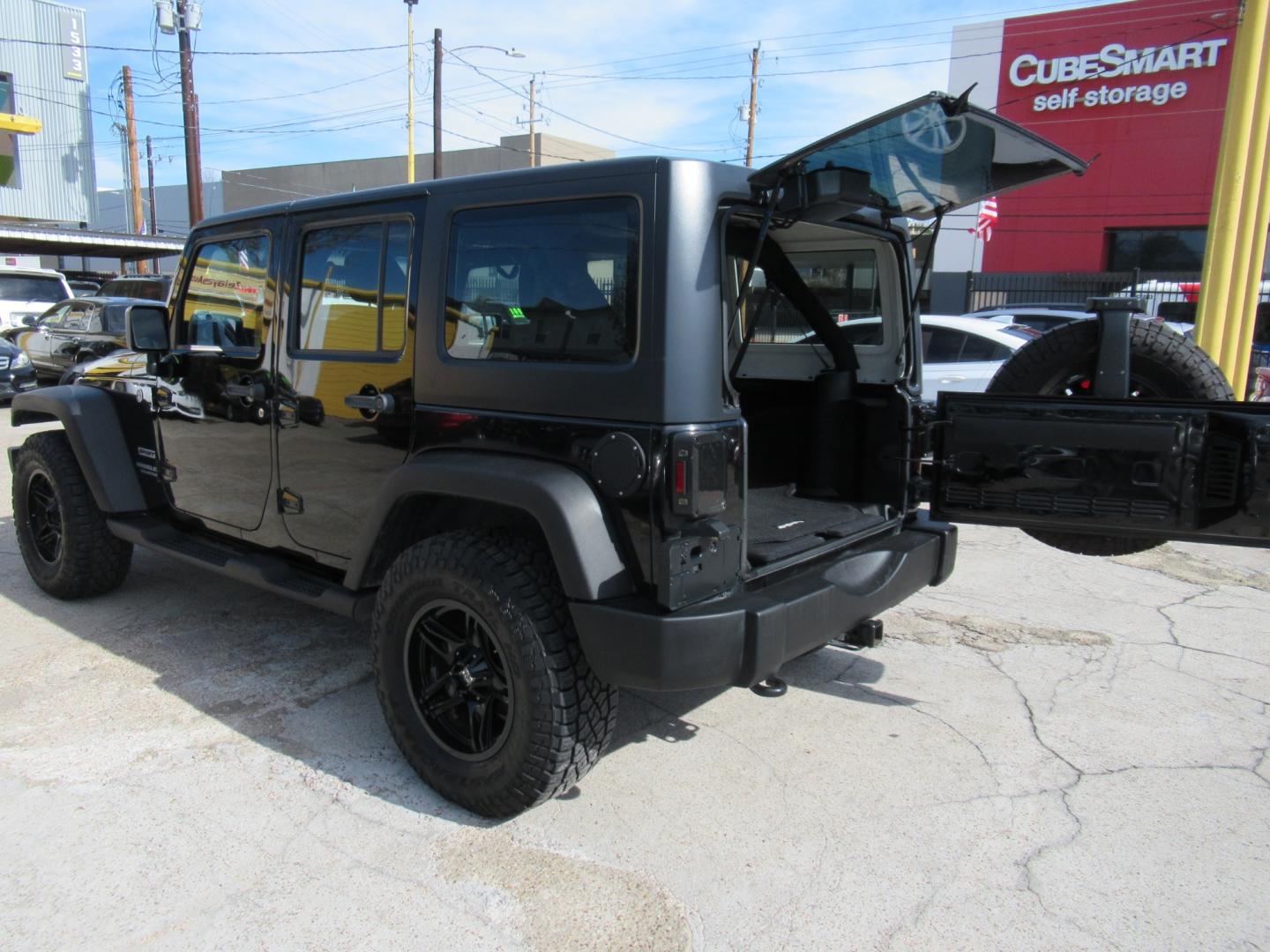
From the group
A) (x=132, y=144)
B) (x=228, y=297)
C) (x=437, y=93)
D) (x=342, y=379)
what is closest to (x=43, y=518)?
(x=228, y=297)

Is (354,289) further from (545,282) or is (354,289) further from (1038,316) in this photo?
(1038,316)

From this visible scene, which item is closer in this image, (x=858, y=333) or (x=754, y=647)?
(x=754, y=647)

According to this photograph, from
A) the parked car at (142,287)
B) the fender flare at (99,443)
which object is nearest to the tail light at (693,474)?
the fender flare at (99,443)

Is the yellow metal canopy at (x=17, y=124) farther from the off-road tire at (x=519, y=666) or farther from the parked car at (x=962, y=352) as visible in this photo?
the off-road tire at (x=519, y=666)

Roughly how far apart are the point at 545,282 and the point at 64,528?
3185 mm

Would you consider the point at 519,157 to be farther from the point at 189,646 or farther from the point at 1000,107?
the point at 189,646

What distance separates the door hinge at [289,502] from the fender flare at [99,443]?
1.23m

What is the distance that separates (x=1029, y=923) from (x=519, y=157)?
141 feet

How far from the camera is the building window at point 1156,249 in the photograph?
2416 cm

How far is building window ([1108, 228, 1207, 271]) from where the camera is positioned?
951 inches

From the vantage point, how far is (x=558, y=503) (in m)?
2.49

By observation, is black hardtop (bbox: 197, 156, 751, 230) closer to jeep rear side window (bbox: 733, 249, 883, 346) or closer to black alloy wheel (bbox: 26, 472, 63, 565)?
jeep rear side window (bbox: 733, 249, 883, 346)

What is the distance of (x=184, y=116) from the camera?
19781 millimetres

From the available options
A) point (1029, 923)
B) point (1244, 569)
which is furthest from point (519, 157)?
point (1029, 923)
